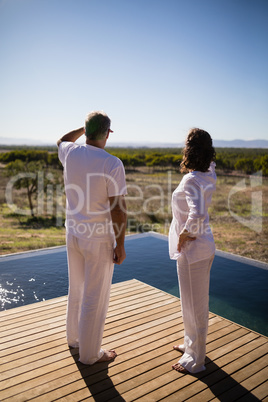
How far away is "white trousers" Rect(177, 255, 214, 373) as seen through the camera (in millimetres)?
1608

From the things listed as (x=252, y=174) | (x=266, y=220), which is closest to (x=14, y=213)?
(x=266, y=220)

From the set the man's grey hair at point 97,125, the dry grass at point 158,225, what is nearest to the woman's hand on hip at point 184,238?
the man's grey hair at point 97,125

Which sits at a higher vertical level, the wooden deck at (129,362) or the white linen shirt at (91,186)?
the white linen shirt at (91,186)

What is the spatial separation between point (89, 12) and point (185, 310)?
8.39 metres

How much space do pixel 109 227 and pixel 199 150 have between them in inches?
23.9

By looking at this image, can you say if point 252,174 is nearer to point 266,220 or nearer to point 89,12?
point 266,220

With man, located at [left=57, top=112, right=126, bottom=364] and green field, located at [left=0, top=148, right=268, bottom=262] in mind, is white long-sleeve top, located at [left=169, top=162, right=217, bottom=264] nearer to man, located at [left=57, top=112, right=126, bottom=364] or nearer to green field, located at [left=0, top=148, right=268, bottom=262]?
man, located at [left=57, top=112, right=126, bottom=364]

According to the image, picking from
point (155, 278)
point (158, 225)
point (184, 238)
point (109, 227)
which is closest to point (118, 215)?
point (109, 227)

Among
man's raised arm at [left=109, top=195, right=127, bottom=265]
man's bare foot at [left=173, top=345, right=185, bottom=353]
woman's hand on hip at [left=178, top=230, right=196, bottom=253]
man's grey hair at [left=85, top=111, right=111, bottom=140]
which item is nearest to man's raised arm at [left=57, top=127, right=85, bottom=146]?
man's grey hair at [left=85, top=111, right=111, bottom=140]

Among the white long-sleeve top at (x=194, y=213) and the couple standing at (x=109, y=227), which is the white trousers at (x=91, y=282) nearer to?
the couple standing at (x=109, y=227)

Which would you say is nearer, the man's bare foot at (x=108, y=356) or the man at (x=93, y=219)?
the man at (x=93, y=219)

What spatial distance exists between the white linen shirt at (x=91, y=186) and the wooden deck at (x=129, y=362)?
771 mm

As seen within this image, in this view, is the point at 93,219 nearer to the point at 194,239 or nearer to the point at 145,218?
the point at 194,239

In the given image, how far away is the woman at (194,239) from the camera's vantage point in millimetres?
1515
